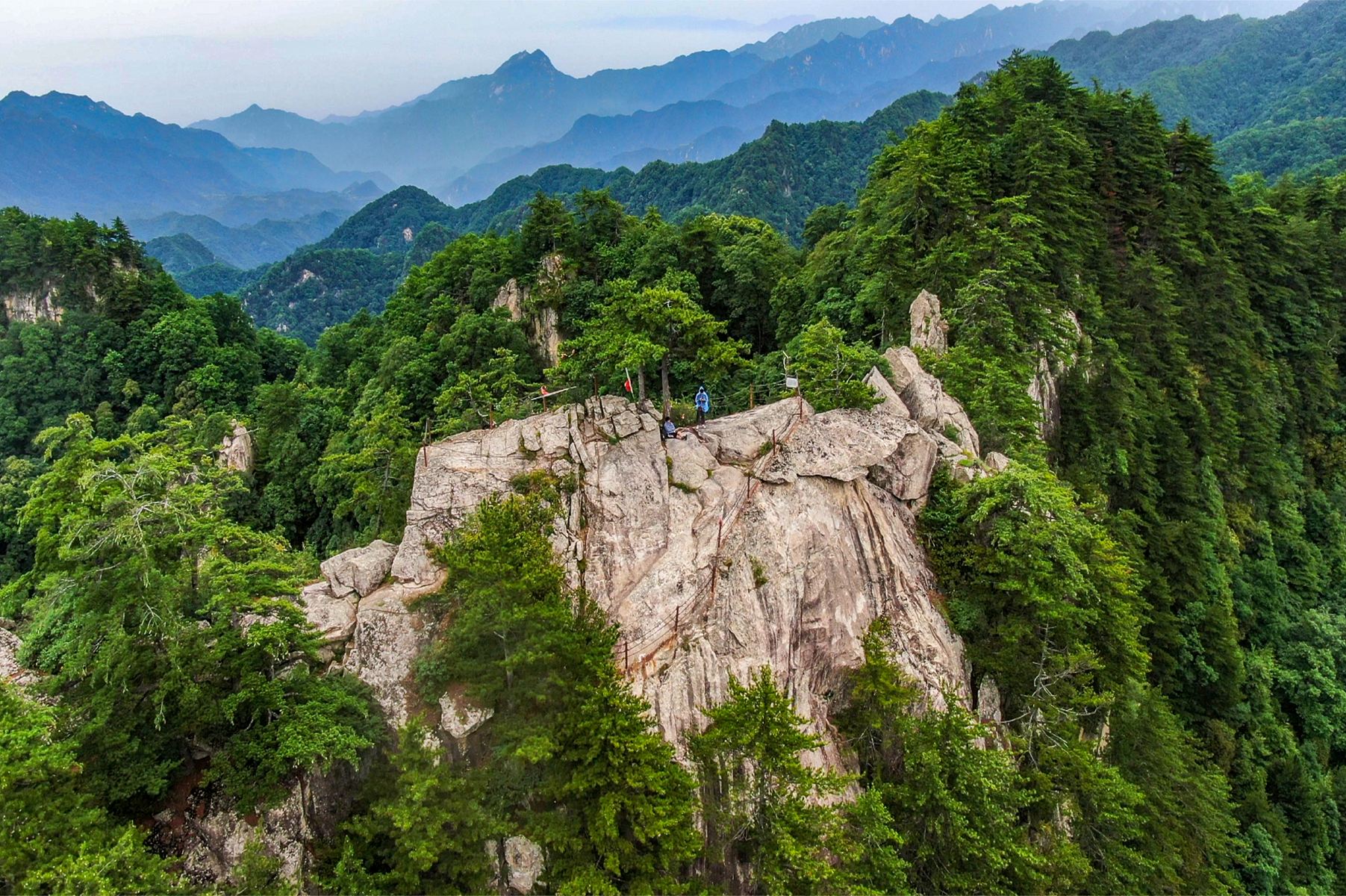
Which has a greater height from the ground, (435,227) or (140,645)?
(435,227)

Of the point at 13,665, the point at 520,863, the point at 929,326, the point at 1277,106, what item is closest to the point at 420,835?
the point at 520,863

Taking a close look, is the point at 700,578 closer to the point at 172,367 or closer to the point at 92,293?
the point at 172,367

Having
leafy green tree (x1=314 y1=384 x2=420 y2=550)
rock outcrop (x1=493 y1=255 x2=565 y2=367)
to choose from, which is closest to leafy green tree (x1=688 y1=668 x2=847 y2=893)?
leafy green tree (x1=314 y1=384 x2=420 y2=550)

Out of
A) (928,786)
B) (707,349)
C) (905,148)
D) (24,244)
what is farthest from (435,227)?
(928,786)

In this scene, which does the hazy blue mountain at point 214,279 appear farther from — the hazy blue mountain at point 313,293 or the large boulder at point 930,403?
the large boulder at point 930,403

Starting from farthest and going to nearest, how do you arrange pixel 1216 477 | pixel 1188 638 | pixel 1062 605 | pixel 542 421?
pixel 1216 477 < pixel 1188 638 < pixel 542 421 < pixel 1062 605

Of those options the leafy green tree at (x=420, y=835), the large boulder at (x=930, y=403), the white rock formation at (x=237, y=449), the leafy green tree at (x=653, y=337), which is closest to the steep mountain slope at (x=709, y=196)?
the white rock formation at (x=237, y=449)
